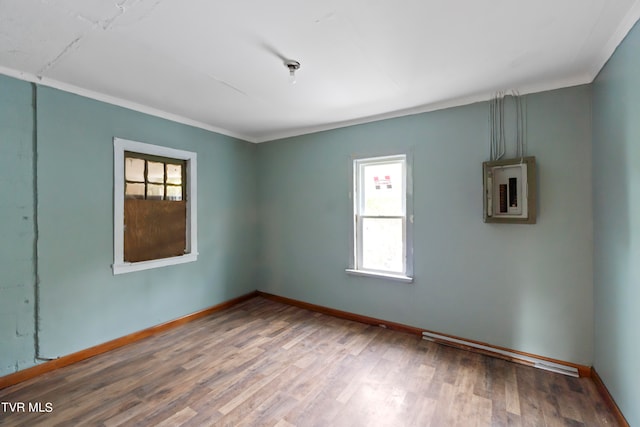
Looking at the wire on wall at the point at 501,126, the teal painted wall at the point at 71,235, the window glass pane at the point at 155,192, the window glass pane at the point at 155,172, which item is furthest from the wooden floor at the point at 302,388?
the wire on wall at the point at 501,126

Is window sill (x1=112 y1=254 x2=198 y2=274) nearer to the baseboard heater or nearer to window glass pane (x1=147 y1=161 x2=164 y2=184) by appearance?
window glass pane (x1=147 y1=161 x2=164 y2=184)

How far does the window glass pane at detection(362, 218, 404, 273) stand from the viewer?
3287mm

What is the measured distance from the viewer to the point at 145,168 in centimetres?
312

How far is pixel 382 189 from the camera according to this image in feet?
11.2

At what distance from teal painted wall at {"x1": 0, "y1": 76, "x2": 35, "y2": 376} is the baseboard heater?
3654mm

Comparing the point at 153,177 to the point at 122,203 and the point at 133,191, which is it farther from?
the point at 122,203

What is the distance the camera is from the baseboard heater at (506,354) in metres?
2.35

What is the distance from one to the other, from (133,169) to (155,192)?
328 mm

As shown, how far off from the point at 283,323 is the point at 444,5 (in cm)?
334

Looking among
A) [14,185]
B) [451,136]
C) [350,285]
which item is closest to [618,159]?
[451,136]

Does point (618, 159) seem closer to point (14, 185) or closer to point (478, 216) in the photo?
point (478, 216)

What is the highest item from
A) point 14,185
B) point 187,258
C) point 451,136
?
point 451,136

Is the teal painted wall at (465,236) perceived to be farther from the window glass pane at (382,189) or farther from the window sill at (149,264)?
the window sill at (149,264)

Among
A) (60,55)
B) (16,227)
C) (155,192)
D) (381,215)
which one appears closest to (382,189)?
(381,215)
